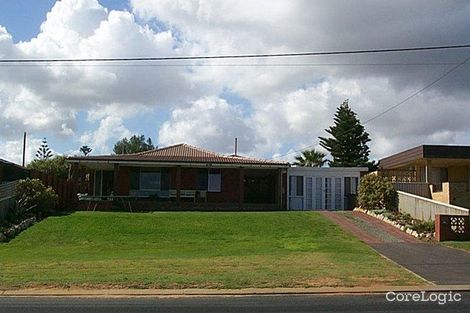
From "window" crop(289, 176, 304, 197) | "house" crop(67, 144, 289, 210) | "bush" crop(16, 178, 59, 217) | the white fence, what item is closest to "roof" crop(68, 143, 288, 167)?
"house" crop(67, 144, 289, 210)

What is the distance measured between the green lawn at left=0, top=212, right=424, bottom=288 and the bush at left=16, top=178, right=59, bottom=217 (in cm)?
185

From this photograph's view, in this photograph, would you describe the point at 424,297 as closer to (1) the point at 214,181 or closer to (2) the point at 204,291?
(2) the point at 204,291

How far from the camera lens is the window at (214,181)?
39.1 metres

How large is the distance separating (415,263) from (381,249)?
3.57m

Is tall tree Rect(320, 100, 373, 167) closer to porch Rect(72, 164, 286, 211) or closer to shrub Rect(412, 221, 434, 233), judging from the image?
porch Rect(72, 164, 286, 211)

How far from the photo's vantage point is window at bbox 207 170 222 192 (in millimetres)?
39062

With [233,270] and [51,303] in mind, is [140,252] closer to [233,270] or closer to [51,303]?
[233,270]

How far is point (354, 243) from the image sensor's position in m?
22.7

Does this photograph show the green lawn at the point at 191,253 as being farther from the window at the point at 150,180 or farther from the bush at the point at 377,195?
the window at the point at 150,180

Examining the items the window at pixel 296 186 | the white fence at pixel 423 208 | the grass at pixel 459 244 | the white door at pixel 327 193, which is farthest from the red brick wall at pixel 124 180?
the grass at pixel 459 244

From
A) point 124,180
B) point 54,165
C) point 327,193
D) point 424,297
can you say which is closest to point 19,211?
point 124,180

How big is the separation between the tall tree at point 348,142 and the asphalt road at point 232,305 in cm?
6215

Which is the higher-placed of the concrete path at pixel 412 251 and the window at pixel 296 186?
the window at pixel 296 186

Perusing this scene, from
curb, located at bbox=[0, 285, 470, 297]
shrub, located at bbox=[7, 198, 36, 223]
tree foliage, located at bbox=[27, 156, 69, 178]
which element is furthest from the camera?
tree foliage, located at bbox=[27, 156, 69, 178]
